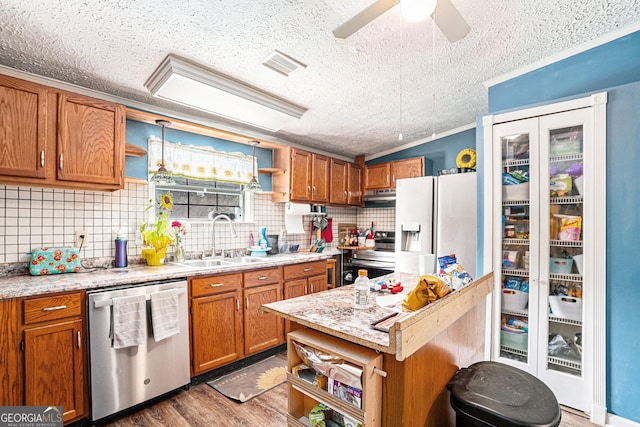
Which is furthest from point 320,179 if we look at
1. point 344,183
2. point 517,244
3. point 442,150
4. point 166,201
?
point 517,244

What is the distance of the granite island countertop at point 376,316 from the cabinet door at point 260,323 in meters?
1.21

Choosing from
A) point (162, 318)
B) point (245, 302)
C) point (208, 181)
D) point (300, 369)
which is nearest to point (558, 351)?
point (300, 369)

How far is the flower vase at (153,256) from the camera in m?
2.58

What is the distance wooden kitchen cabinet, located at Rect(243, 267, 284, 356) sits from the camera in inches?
107

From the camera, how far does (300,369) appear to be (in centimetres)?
135

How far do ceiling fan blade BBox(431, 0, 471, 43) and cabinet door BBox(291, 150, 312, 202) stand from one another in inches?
96.7

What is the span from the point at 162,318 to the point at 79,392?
594mm

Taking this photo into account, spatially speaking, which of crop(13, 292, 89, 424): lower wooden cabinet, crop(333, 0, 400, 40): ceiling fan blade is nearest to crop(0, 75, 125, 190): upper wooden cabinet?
crop(13, 292, 89, 424): lower wooden cabinet

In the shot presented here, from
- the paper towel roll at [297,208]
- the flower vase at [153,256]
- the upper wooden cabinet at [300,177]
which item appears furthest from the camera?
the paper towel roll at [297,208]

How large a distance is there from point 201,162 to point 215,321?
162 cm

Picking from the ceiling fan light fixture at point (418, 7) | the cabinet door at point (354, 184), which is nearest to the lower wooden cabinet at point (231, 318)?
the cabinet door at point (354, 184)

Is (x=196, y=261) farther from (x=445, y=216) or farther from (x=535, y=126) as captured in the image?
(x=535, y=126)

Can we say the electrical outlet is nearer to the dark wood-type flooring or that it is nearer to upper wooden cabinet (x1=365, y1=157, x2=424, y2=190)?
the dark wood-type flooring

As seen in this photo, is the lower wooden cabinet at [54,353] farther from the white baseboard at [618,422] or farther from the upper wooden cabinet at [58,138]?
the white baseboard at [618,422]
